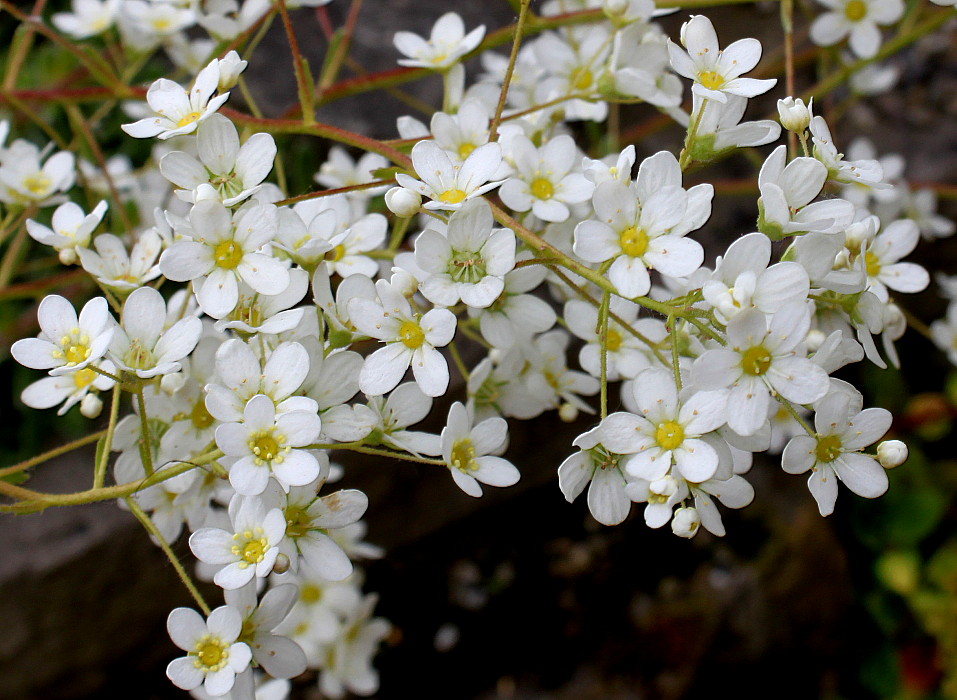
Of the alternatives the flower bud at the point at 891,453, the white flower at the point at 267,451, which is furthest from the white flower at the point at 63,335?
the flower bud at the point at 891,453

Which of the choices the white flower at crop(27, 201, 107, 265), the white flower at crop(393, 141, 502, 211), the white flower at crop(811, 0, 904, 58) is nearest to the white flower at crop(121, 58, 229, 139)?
the white flower at crop(27, 201, 107, 265)

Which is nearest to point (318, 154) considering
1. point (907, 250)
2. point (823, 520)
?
point (907, 250)

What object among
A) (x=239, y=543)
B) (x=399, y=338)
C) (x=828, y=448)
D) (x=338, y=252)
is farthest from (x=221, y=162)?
(x=828, y=448)

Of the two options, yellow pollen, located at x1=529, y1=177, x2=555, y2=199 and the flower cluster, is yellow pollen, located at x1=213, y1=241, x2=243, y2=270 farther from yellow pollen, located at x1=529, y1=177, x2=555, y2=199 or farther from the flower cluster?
yellow pollen, located at x1=529, y1=177, x2=555, y2=199

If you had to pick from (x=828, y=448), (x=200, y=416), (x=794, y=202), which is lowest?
(x=200, y=416)

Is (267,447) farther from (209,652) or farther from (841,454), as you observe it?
(841,454)
